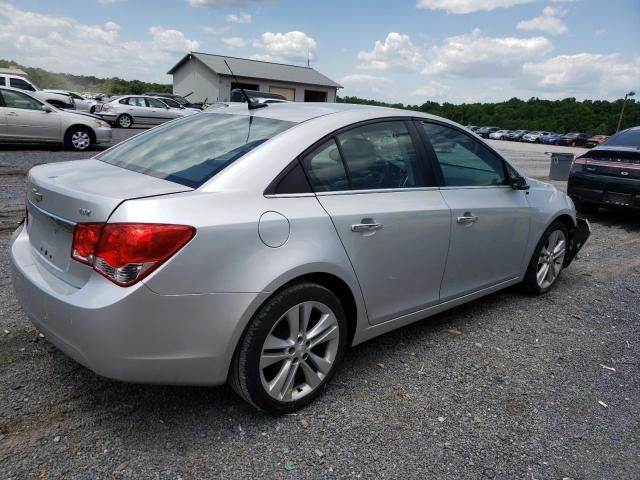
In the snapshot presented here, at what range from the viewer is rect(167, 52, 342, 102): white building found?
39.1 meters

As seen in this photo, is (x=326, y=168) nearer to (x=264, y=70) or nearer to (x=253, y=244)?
(x=253, y=244)

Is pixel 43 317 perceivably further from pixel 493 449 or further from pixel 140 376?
pixel 493 449

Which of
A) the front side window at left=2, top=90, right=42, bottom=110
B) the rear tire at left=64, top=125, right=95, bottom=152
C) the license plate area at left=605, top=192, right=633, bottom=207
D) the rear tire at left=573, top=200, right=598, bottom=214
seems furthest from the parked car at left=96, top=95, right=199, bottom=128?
the license plate area at left=605, top=192, right=633, bottom=207

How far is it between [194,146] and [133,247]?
95 cm

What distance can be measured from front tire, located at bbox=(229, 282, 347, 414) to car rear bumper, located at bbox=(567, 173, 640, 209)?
6.47 m

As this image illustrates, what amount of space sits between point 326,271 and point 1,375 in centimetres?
185

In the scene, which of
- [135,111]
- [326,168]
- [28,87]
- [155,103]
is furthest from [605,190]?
[155,103]

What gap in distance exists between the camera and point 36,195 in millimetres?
2582

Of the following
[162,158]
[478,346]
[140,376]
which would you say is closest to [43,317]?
[140,376]

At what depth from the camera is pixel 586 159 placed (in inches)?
324

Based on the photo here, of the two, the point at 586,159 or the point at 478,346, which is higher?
the point at 586,159

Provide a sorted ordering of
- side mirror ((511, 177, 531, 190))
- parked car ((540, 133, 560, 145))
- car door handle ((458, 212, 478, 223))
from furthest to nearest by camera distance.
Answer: parked car ((540, 133, 560, 145)) < side mirror ((511, 177, 531, 190)) < car door handle ((458, 212, 478, 223))

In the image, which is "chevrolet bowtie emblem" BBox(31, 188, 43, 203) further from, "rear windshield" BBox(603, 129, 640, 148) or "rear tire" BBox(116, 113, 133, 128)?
"rear tire" BBox(116, 113, 133, 128)

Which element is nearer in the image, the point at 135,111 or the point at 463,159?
the point at 463,159
